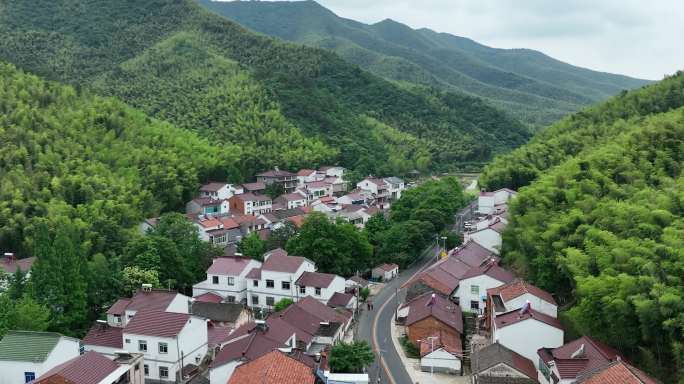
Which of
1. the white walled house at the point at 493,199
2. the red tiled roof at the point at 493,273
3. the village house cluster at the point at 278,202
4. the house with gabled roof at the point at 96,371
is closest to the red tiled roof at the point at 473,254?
the red tiled roof at the point at 493,273

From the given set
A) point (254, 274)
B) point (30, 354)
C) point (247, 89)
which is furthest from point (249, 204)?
point (30, 354)

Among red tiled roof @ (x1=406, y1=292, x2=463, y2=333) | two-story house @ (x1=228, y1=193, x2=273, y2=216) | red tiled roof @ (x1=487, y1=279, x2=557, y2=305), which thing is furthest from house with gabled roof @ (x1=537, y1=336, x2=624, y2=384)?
two-story house @ (x1=228, y1=193, x2=273, y2=216)

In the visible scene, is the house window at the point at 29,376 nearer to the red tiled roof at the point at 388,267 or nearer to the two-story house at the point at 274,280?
the two-story house at the point at 274,280

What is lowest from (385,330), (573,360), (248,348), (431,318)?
(385,330)

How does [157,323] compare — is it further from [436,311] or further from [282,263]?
[436,311]

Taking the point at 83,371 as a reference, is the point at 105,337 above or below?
below

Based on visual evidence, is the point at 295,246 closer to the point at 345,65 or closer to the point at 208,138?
the point at 208,138
